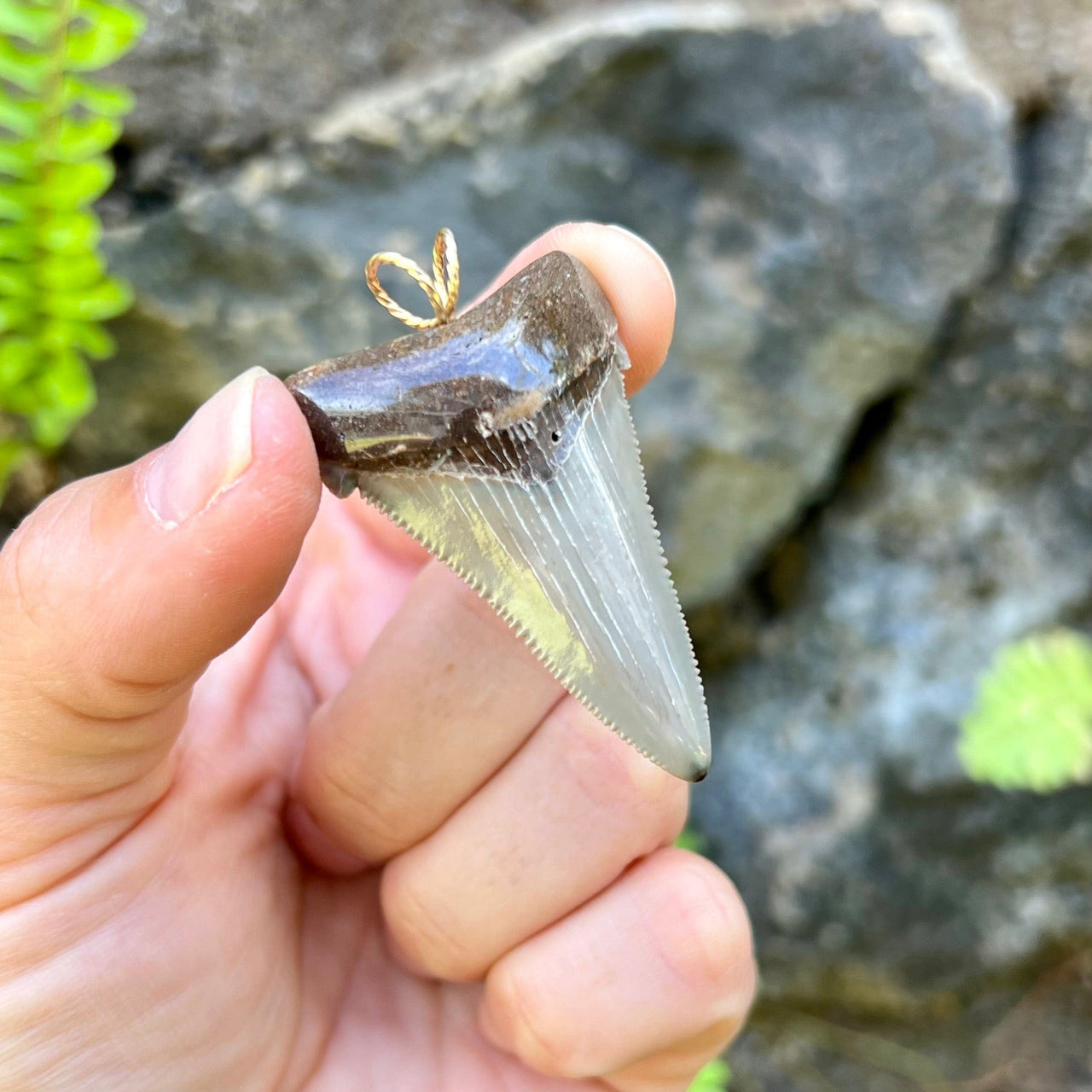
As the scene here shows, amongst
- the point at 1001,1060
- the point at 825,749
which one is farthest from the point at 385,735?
the point at 1001,1060

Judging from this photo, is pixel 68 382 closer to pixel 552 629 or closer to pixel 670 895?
pixel 552 629

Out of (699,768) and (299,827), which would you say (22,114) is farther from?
(699,768)

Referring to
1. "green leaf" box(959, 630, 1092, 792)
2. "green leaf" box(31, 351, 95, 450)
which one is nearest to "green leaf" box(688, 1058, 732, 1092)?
"green leaf" box(959, 630, 1092, 792)

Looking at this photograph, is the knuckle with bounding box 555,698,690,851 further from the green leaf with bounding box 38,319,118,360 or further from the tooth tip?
the green leaf with bounding box 38,319,118,360

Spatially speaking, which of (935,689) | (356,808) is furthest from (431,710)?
(935,689)

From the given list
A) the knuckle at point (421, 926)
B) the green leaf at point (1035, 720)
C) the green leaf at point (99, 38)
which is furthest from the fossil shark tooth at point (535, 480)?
the green leaf at point (1035, 720)

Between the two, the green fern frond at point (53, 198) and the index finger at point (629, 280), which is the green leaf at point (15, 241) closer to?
the green fern frond at point (53, 198)
